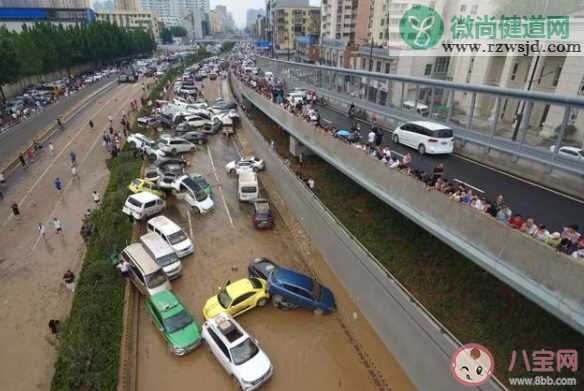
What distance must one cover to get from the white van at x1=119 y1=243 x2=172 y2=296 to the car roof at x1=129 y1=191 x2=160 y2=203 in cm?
569

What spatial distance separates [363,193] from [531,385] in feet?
38.1

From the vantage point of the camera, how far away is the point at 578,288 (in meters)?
6.93

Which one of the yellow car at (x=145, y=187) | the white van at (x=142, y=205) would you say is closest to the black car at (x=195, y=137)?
the yellow car at (x=145, y=187)

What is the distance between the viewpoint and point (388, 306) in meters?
12.2

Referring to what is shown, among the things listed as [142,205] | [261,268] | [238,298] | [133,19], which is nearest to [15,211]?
[142,205]

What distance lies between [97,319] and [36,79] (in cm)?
6855

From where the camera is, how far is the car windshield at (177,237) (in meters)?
18.0

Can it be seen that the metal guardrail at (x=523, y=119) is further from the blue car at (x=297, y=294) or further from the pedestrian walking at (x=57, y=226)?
the pedestrian walking at (x=57, y=226)

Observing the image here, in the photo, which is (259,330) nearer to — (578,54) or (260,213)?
(260,213)

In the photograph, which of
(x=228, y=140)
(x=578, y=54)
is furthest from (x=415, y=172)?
(x=228, y=140)

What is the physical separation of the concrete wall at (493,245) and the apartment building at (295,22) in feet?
358

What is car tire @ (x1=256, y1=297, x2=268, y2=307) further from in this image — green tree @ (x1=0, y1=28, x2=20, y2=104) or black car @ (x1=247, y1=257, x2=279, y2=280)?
green tree @ (x1=0, y1=28, x2=20, y2=104)

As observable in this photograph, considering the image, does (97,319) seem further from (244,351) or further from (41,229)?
(41,229)

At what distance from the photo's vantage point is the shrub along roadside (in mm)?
10836
